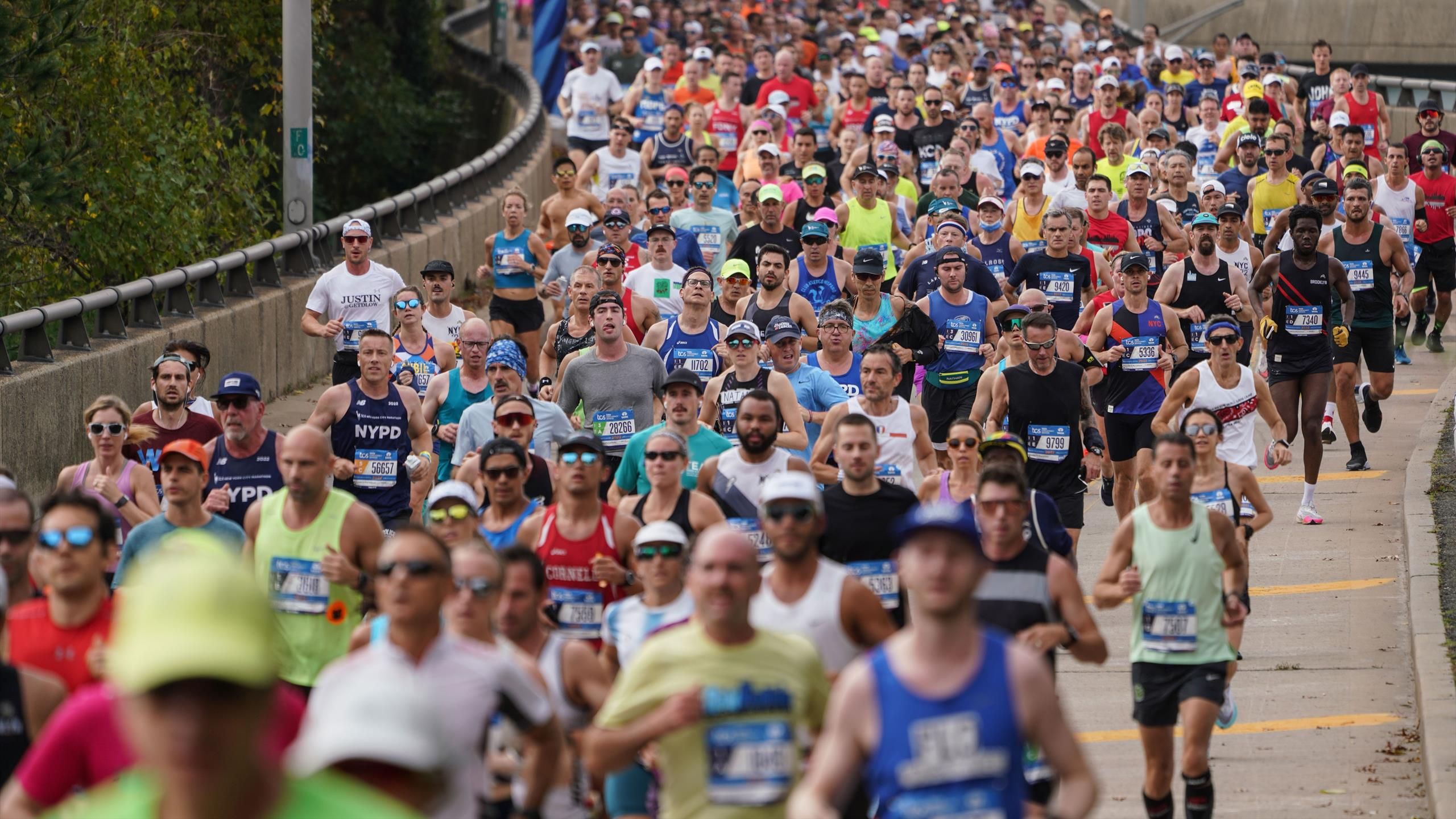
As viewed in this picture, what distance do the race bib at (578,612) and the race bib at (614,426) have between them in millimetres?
4093

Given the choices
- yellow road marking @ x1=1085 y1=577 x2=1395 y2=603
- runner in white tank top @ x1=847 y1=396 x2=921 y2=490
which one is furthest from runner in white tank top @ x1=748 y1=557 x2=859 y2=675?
yellow road marking @ x1=1085 y1=577 x2=1395 y2=603

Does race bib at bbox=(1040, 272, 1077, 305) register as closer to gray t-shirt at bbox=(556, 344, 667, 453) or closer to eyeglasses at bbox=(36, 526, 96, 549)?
gray t-shirt at bbox=(556, 344, 667, 453)

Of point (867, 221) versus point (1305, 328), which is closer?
point (1305, 328)

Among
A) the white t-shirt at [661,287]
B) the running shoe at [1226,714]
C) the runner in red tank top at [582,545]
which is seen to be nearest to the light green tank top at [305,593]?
the runner in red tank top at [582,545]

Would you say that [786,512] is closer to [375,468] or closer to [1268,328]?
[375,468]

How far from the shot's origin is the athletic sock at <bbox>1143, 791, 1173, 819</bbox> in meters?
8.95

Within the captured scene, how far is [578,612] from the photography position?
350 inches

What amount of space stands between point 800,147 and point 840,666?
15404 mm

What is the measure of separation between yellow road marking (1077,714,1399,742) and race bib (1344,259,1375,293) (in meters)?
6.35

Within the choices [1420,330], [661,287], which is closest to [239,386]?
[661,287]

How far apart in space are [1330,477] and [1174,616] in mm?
8967

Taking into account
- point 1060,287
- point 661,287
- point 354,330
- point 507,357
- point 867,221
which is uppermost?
point 867,221

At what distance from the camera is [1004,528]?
27.1ft

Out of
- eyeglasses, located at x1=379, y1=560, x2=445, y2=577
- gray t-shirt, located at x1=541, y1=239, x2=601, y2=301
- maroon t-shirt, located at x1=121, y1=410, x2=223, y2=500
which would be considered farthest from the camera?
gray t-shirt, located at x1=541, y1=239, x2=601, y2=301
